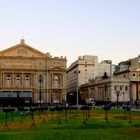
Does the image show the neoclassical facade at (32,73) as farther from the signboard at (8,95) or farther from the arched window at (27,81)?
the signboard at (8,95)

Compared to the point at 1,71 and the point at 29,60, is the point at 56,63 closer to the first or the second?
the point at 29,60

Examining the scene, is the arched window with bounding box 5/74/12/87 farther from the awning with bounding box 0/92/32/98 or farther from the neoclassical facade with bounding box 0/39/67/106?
the awning with bounding box 0/92/32/98

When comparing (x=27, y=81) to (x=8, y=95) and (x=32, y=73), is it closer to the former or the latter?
(x=32, y=73)

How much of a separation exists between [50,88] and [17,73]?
1310 cm

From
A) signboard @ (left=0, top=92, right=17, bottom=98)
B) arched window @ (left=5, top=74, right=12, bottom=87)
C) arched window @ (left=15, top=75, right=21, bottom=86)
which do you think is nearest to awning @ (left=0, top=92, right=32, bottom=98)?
signboard @ (left=0, top=92, right=17, bottom=98)

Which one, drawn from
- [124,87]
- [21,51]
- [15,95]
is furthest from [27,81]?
[124,87]

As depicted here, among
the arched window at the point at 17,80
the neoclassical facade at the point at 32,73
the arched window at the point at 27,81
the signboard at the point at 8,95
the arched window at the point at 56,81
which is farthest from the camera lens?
the arched window at the point at 56,81

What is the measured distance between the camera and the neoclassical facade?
144875 millimetres

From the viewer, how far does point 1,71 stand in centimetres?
14425

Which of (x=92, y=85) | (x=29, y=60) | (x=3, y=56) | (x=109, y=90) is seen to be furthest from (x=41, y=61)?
(x=92, y=85)

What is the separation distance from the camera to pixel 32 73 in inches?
5782

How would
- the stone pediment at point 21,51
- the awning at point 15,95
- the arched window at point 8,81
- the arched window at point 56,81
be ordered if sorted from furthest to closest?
the arched window at point 56,81 < the stone pediment at point 21,51 < the arched window at point 8,81 < the awning at point 15,95

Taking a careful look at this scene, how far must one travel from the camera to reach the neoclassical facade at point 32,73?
144875 millimetres

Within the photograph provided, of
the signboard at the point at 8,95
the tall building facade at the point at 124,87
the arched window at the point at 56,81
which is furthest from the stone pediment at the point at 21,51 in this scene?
the tall building facade at the point at 124,87
